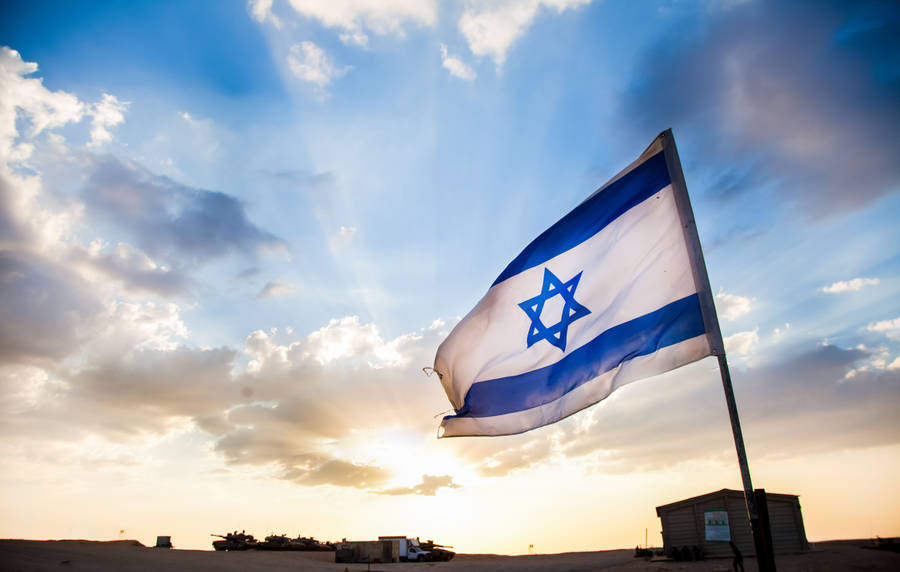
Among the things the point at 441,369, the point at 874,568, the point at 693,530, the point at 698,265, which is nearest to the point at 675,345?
the point at 698,265

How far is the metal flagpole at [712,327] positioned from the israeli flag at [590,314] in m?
0.02

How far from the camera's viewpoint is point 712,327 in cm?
581

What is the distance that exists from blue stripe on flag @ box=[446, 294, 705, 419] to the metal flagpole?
0.19 meters

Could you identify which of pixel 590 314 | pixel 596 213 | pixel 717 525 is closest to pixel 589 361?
pixel 590 314

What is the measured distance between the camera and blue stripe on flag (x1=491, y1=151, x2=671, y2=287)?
6926 millimetres

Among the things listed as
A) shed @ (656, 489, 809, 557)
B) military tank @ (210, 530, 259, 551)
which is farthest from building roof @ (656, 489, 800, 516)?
military tank @ (210, 530, 259, 551)

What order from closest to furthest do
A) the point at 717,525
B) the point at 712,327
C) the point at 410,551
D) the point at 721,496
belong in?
1. the point at 712,327
2. the point at 717,525
3. the point at 721,496
4. the point at 410,551

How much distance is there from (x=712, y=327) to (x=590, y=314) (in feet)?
5.41

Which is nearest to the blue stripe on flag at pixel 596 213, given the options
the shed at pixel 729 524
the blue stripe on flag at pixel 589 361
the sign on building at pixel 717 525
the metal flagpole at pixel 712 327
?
the metal flagpole at pixel 712 327

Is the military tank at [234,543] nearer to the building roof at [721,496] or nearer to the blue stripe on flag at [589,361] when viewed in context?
the building roof at [721,496]

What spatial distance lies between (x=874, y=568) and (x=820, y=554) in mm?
4070

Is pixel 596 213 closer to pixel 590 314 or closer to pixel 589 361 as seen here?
pixel 590 314

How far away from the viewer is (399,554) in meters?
48.5

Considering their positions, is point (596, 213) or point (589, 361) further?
point (596, 213)
